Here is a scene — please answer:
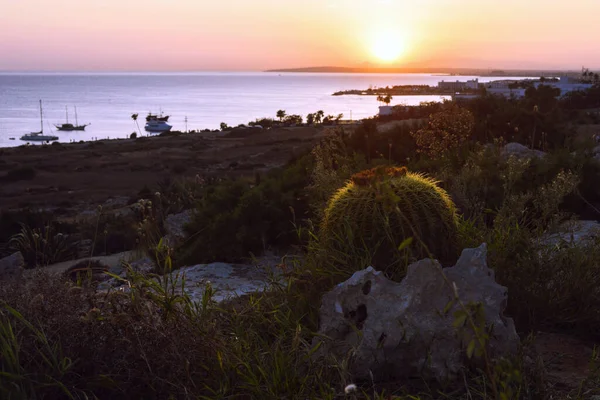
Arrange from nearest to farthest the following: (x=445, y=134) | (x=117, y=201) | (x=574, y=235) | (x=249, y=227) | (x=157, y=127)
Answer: (x=574, y=235) → (x=249, y=227) → (x=445, y=134) → (x=117, y=201) → (x=157, y=127)

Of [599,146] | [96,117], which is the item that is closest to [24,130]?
[96,117]

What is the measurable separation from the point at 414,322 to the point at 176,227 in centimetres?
772

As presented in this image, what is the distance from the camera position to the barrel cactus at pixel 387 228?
4.41 m

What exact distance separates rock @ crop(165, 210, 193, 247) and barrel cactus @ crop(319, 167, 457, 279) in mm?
4774

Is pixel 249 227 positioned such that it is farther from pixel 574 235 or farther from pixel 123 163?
pixel 123 163

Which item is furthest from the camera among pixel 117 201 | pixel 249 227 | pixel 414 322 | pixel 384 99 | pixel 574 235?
pixel 384 99

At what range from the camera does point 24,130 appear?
116 metres

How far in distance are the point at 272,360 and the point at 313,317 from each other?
33.9 inches

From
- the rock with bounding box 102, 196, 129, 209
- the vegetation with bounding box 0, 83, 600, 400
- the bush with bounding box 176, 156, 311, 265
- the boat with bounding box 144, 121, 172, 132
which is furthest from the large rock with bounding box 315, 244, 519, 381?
the boat with bounding box 144, 121, 172, 132

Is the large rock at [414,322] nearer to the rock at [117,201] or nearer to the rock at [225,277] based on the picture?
the rock at [225,277]

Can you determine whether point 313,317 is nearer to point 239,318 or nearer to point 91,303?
point 239,318

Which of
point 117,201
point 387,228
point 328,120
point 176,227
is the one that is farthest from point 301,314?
point 328,120

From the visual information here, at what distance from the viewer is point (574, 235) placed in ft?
21.8

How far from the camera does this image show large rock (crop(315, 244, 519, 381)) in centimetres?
342
